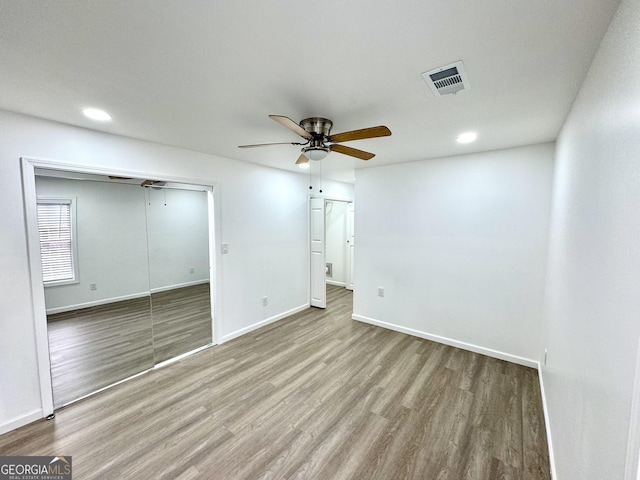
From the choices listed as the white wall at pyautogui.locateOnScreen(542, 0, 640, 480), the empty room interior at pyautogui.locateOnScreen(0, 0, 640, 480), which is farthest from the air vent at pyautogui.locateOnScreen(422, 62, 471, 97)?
the white wall at pyautogui.locateOnScreen(542, 0, 640, 480)

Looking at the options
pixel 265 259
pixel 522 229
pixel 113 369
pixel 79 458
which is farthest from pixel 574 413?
pixel 113 369

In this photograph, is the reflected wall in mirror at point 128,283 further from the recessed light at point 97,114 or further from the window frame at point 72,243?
the recessed light at point 97,114

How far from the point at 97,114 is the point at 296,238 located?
2967mm

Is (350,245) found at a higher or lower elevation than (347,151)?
lower

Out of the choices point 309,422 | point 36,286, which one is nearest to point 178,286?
point 36,286

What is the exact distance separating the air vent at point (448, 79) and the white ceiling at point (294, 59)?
1.6 inches

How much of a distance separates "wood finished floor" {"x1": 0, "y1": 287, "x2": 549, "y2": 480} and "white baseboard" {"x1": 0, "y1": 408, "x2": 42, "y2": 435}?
2.0 inches

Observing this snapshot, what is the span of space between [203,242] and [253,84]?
2.43m

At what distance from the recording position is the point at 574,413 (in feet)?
4.12

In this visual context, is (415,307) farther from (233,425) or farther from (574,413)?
(233,425)

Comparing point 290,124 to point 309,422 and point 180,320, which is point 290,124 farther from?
point 180,320

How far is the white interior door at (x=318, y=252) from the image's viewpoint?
4.64 metres

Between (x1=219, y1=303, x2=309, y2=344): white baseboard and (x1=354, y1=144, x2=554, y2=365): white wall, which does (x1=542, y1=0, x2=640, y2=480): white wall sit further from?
(x1=219, y1=303, x2=309, y2=344): white baseboard

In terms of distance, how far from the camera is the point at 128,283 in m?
3.39
